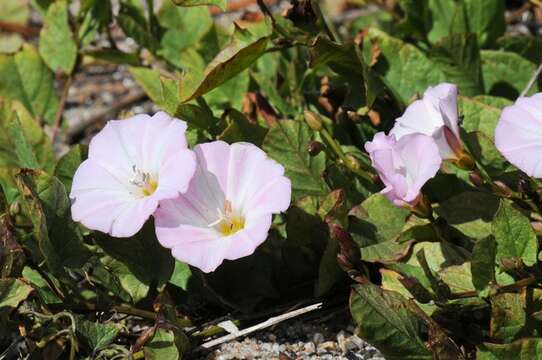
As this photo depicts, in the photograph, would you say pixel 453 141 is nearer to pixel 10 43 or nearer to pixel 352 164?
pixel 352 164

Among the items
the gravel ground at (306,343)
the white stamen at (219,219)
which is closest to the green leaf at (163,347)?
the gravel ground at (306,343)

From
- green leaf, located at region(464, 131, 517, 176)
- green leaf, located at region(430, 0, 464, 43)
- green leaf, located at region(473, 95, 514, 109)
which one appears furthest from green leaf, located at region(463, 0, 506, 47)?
green leaf, located at region(464, 131, 517, 176)

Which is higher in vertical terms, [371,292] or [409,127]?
[409,127]

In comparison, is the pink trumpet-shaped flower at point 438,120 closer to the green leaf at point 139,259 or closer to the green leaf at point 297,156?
the green leaf at point 297,156

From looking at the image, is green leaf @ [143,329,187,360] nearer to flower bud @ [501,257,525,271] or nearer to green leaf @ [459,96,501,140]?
Result: flower bud @ [501,257,525,271]

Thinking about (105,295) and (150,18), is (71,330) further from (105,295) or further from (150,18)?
(150,18)

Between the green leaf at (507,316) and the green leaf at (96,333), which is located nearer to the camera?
the green leaf at (507,316)

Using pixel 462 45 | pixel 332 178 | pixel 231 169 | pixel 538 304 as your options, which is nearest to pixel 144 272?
pixel 231 169
